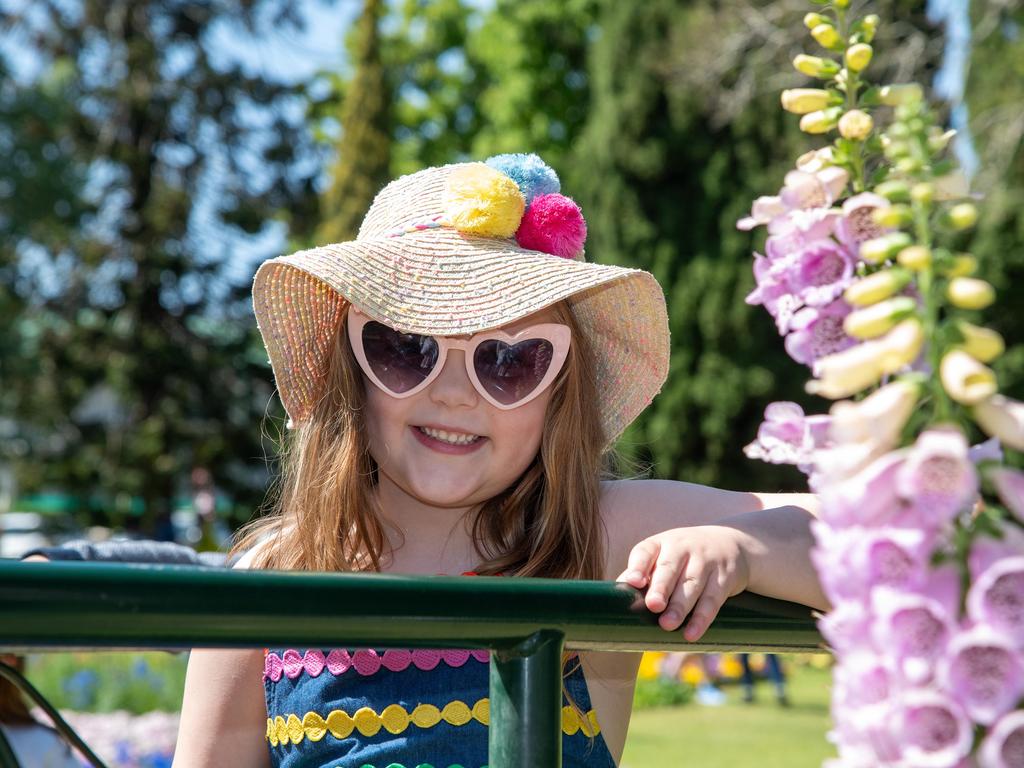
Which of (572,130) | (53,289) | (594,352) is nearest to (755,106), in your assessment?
(572,130)

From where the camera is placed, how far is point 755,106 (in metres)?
17.4

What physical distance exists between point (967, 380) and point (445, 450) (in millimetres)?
1582

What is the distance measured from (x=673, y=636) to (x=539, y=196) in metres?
1.35

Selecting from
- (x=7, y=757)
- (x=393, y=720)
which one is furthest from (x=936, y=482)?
(x=393, y=720)

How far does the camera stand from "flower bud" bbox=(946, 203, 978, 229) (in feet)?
2.53

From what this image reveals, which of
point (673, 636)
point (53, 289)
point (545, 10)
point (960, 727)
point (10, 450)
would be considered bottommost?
point (10, 450)

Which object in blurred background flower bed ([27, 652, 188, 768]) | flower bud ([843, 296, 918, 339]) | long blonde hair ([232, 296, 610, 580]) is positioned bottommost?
blurred background flower bed ([27, 652, 188, 768])

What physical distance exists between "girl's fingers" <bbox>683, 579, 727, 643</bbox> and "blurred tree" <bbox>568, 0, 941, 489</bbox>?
14989 mm

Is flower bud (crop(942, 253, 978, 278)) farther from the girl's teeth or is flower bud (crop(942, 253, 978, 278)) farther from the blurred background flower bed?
the blurred background flower bed

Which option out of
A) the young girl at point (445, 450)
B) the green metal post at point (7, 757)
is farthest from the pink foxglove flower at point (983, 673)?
the young girl at point (445, 450)

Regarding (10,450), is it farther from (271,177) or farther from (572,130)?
(572,130)

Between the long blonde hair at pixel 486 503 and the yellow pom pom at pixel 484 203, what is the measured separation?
208 millimetres

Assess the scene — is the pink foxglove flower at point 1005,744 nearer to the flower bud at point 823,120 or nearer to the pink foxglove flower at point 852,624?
the pink foxglove flower at point 852,624

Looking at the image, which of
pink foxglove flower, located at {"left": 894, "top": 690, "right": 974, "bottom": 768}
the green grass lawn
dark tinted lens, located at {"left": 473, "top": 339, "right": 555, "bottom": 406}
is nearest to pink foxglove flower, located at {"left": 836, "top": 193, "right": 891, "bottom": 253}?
pink foxglove flower, located at {"left": 894, "top": 690, "right": 974, "bottom": 768}
